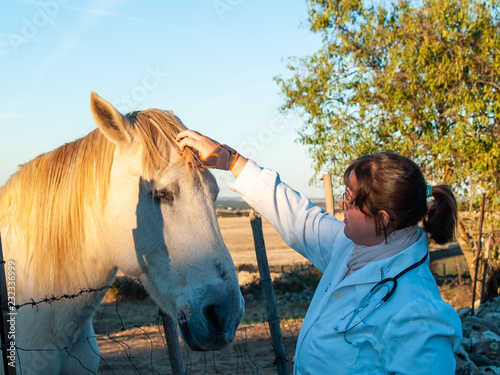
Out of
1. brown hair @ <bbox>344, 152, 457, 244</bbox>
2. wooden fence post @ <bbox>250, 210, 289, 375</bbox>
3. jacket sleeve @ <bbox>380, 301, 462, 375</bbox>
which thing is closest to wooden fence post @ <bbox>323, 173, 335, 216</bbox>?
wooden fence post @ <bbox>250, 210, 289, 375</bbox>

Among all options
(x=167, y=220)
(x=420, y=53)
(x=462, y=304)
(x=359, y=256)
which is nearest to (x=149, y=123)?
(x=167, y=220)

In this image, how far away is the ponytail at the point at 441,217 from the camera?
1589 mm

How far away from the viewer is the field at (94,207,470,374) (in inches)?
236

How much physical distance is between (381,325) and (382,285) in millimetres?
144

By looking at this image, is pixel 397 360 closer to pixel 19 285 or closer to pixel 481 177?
pixel 19 285

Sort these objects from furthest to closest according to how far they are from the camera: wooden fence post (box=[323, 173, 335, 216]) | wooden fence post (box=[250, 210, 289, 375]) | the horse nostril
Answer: wooden fence post (box=[323, 173, 335, 216])
wooden fence post (box=[250, 210, 289, 375])
the horse nostril

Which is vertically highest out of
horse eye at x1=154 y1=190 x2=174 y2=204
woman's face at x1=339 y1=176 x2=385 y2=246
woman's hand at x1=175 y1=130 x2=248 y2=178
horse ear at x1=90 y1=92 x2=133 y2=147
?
horse ear at x1=90 y1=92 x2=133 y2=147

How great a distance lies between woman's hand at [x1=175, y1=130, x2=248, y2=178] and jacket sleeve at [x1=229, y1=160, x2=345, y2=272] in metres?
0.06

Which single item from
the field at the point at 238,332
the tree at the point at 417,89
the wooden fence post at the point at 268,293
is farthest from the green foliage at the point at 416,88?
the wooden fence post at the point at 268,293

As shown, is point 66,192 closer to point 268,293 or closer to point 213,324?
point 213,324

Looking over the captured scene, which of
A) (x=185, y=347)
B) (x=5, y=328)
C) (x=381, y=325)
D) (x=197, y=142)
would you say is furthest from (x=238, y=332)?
(x=381, y=325)

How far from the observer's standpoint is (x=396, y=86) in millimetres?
7539

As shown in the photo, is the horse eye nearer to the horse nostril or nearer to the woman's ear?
the horse nostril

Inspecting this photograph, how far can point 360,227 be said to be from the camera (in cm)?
155
